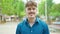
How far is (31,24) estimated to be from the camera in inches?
35.0

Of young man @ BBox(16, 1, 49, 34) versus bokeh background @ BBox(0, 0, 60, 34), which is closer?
young man @ BBox(16, 1, 49, 34)

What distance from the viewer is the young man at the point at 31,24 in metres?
0.86

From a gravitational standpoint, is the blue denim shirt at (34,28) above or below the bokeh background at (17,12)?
below

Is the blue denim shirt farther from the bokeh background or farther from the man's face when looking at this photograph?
the bokeh background

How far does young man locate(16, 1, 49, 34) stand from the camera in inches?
33.9

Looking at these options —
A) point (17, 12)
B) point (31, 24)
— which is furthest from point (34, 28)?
point (17, 12)

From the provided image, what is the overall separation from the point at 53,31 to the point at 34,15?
165 centimetres

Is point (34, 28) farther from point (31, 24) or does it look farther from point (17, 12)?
point (17, 12)

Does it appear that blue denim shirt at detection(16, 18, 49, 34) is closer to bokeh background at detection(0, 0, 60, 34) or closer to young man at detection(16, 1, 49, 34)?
young man at detection(16, 1, 49, 34)

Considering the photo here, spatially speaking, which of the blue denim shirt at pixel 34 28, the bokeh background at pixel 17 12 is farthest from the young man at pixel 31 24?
the bokeh background at pixel 17 12

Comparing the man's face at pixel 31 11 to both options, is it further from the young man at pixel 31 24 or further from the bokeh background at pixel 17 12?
the bokeh background at pixel 17 12

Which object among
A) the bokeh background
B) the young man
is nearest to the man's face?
the young man

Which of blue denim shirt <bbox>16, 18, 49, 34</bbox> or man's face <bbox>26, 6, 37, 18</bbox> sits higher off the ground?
man's face <bbox>26, 6, 37, 18</bbox>

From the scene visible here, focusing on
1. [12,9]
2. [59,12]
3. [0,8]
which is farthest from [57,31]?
[0,8]
